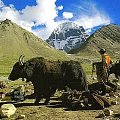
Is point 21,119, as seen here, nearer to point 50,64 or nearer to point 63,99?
point 63,99

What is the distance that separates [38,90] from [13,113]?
13.1 ft

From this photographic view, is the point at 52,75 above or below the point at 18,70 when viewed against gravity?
below

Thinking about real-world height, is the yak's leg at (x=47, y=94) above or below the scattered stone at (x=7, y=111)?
above

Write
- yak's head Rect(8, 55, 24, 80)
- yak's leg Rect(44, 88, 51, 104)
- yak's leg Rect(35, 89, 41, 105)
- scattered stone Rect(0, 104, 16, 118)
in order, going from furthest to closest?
yak's head Rect(8, 55, 24, 80) < yak's leg Rect(44, 88, 51, 104) < yak's leg Rect(35, 89, 41, 105) < scattered stone Rect(0, 104, 16, 118)

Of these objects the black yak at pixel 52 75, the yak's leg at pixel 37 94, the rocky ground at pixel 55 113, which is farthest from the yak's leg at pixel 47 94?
the rocky ground at pixel 55 113

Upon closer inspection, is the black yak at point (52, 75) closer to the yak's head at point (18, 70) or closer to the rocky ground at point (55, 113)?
the yak's head at point (18, 70)

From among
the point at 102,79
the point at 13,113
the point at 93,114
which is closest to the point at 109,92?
the point at 102,79

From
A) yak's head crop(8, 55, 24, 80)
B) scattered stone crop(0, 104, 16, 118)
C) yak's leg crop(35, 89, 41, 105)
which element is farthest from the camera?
yak's head crop(8, 55, 24, 80)

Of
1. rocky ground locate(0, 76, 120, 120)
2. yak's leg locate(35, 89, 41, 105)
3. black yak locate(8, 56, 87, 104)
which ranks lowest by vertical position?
rocky ground locate(0, 76, 120, 120)

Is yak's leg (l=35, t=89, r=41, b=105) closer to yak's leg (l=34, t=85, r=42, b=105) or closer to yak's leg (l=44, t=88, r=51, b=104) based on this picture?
yak's leg (l=34, t=85, r=42, b=105)

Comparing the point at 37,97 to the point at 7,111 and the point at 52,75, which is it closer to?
the point at 52,75

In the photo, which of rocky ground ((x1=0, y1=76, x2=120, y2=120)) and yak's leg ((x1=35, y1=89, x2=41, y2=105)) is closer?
rocky ground ((x1=0, y1=76, x2=120, y2=120))

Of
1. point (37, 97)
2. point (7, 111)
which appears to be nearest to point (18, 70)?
point (37, 97)

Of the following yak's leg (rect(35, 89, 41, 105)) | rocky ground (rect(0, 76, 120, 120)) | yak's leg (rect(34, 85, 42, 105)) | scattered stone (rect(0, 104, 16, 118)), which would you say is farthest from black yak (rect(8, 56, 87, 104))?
scattered stone (rect(0, 104, 16, 118))
